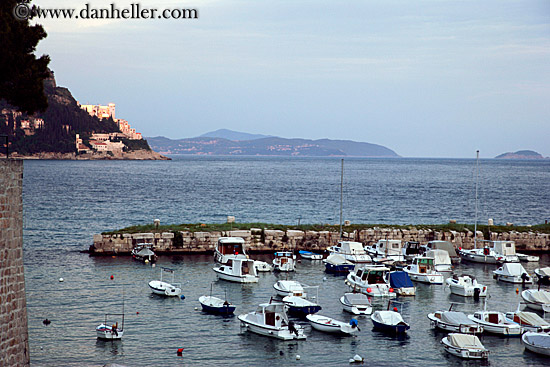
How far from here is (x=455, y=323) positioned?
78.1ft

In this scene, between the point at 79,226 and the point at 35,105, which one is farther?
the point at 79,226

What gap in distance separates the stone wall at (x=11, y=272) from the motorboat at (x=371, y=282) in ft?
64.5

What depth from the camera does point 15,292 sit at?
13.2m

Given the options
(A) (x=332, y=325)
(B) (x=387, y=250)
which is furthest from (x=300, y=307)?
(B) (x=387, y=250)

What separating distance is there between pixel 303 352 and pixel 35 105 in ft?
42.9

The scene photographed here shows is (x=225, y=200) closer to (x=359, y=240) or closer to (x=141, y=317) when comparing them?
(x=359, y=240)

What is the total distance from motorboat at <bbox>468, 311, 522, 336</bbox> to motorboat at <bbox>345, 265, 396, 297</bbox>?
618cm

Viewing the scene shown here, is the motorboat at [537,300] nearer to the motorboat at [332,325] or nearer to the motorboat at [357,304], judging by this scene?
the motorboat at [357,304]

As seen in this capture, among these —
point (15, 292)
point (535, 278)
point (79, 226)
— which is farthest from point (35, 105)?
point (79, 226)

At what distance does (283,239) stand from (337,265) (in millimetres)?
6637

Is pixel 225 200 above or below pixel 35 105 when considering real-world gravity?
below

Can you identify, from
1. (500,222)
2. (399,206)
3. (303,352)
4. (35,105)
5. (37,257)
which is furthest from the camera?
A: (399,206)

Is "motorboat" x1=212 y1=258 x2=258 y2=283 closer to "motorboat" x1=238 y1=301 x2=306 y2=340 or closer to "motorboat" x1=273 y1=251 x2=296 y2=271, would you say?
"motorboat" x1=273 y1=251 x2=296 y2=271

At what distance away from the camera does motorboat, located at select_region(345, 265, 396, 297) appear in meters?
29.9
